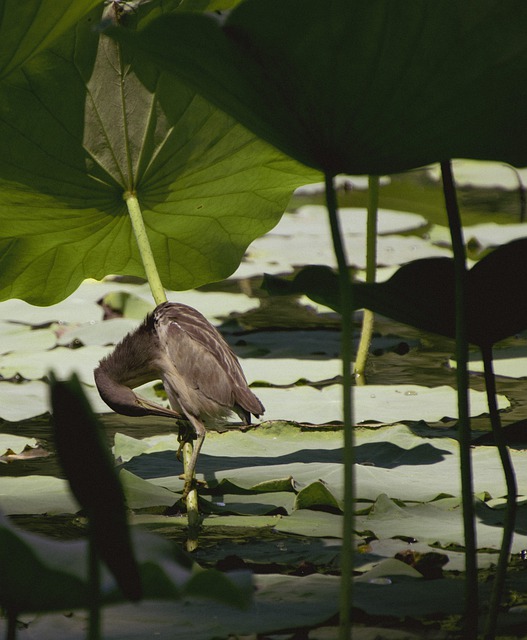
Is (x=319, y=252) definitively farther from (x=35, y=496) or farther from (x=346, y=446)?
(x=346, y=446)

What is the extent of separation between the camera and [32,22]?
1.70 metres

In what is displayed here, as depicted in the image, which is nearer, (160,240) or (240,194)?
(240,194)

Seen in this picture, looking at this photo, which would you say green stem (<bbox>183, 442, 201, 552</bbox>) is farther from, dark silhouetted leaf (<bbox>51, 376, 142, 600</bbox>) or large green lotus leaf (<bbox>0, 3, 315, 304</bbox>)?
dark silhouetted leaf (<bbox>51, 376, 142, 600</bbox>)

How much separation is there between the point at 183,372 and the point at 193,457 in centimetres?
25

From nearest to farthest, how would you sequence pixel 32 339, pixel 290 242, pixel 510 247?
pixel 510 247 → pixel 32 339 → pixel 290 242

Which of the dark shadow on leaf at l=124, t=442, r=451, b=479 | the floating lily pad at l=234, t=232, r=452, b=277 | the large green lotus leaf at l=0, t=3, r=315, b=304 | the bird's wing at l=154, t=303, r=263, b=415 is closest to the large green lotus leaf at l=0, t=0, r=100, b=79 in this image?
the large green lotus leaf at l=0, t=3, r=315, b=304

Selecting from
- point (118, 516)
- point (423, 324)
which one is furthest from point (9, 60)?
point (118, 516)

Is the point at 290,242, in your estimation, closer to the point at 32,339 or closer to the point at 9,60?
the point at 32,339

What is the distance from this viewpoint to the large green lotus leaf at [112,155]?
232 cm

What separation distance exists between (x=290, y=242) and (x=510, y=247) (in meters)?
4.49

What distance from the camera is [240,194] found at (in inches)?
106

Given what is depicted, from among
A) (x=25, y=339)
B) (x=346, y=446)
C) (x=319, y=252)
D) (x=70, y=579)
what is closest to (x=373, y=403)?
(x=25, y=339)

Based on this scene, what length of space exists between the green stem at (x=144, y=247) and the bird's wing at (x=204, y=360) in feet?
0.42

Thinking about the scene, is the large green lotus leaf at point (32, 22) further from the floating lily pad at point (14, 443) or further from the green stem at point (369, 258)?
the green stem at point (369, 258)
